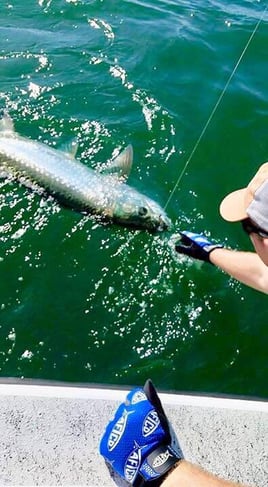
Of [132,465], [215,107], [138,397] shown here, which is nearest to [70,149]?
[215,107]

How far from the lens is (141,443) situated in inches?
97.9

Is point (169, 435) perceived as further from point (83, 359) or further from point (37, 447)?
point (83, 359)

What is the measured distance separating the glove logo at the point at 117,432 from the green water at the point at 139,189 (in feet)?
3.67

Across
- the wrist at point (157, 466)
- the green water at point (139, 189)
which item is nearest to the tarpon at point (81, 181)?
the green water at point (139, 189)

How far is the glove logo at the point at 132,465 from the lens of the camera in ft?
7.92

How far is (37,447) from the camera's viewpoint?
2514 mm

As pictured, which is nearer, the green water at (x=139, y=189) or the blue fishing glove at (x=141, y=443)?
the blue fishing glove at (x=141, y=443)

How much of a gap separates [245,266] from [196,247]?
0.40 m

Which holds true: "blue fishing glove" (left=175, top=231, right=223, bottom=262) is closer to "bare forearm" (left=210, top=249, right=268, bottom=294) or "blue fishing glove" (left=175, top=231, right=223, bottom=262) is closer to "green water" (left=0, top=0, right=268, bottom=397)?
"bare forearm" (left=210, top=249, right=268, bottom=294)

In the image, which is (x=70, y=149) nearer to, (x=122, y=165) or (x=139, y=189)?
(x=122, y=165)

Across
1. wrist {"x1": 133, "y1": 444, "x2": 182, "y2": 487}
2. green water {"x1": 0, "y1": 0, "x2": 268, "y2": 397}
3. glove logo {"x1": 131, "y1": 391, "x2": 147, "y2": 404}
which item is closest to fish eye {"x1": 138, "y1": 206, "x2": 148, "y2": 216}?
green water {"x1": 0, "y1": 0, "x2": 268, "y2": 397}

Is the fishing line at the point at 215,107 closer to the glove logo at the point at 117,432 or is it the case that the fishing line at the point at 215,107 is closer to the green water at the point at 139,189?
the green water at the point at 139,189

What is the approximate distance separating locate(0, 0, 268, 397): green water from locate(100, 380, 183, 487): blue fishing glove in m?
A: 1.09

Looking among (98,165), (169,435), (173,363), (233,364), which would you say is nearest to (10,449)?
(169,435)
